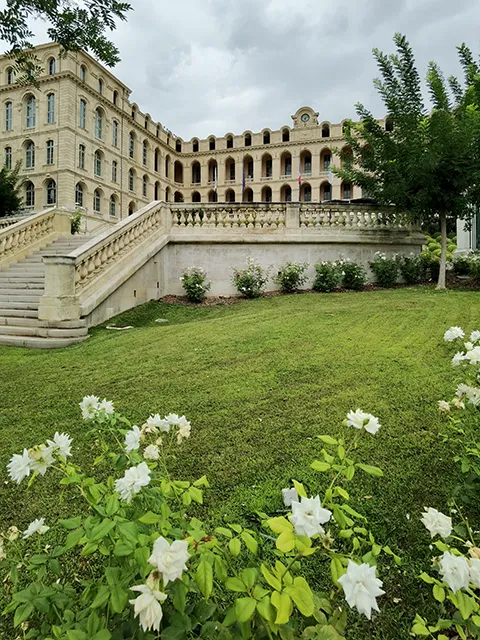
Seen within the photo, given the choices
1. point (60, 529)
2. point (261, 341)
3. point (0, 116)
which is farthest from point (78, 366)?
point (0, 116)

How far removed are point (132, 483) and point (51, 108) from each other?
4307cm

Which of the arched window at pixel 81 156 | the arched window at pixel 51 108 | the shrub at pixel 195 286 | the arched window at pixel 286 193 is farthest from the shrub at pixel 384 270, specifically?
the arched window at pixel 286 193

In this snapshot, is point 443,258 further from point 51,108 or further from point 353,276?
point 51,108

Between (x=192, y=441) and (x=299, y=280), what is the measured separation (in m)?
8.95

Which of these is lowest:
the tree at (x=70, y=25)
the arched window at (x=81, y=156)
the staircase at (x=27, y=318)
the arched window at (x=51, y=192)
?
the staircase at (x=27, y=318)

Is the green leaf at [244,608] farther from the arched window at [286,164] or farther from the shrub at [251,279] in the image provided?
the arched window at [286,164]

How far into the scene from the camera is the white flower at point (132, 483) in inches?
44.9

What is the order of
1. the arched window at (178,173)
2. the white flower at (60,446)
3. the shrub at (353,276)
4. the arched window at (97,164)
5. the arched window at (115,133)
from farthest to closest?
the arched window at (178,173)
the arched window at (115,133)
the arched window at (97,164)
the shrub at (353,276)
the white flower at (60,446)

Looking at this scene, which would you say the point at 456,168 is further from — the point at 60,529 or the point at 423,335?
the point at 60,529

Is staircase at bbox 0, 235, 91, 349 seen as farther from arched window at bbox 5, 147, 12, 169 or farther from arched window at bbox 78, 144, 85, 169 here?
arched window at bbox 5, 147, 12, 169

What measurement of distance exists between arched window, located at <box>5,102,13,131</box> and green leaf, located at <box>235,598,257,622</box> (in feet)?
153

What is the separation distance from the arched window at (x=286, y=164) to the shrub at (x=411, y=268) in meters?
44.5

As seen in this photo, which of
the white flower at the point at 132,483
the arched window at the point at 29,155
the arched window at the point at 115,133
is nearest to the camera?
the white flower at the point at 132,483

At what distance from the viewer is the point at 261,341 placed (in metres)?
6.06
